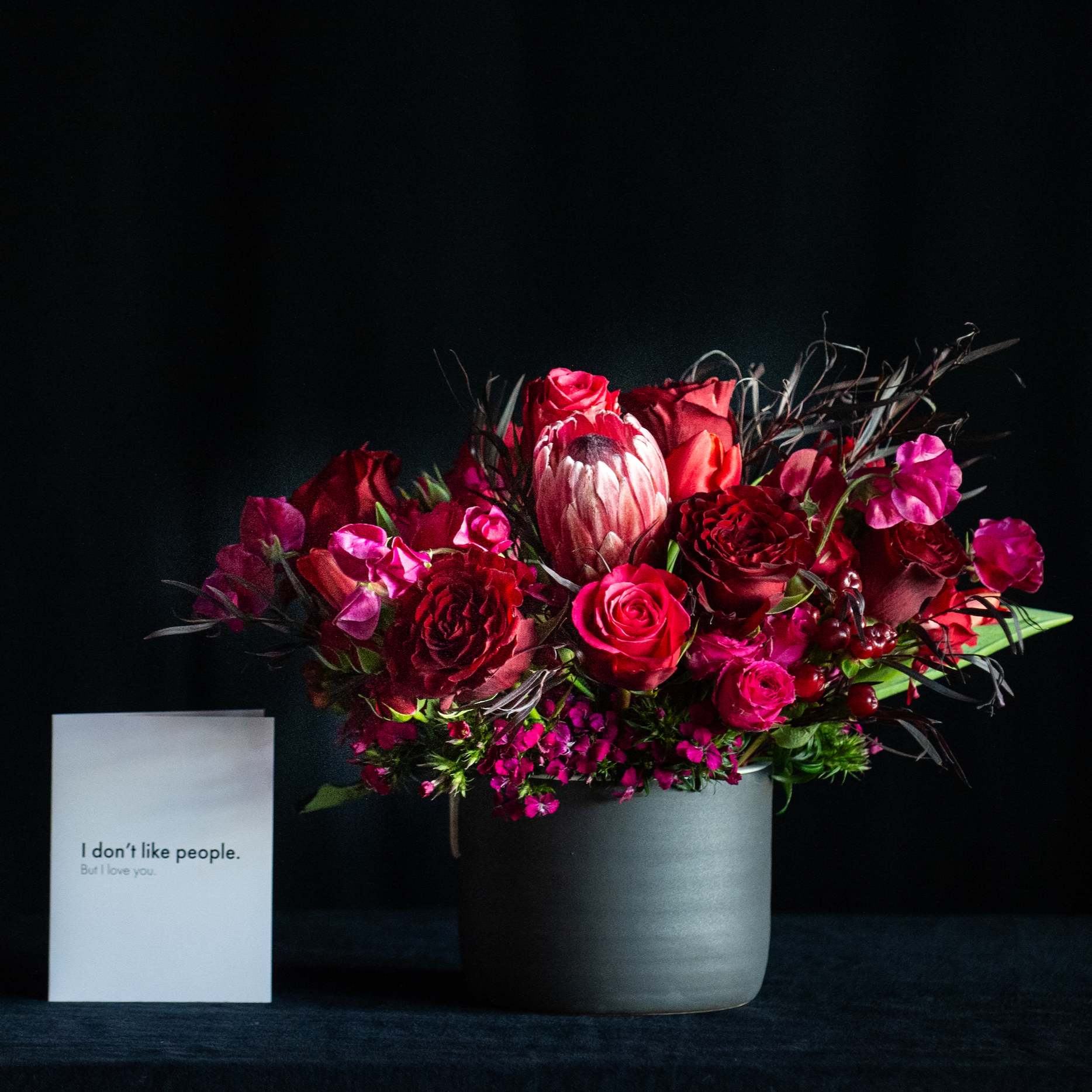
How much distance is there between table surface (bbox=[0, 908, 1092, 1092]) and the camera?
0.74 meters

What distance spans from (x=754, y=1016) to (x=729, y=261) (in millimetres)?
807

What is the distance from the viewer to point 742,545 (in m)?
0.73

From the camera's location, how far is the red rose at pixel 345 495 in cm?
81

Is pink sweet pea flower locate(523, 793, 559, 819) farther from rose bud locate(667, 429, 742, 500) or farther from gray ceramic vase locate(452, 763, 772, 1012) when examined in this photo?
rose bud locate(667, 429, 742, 500)

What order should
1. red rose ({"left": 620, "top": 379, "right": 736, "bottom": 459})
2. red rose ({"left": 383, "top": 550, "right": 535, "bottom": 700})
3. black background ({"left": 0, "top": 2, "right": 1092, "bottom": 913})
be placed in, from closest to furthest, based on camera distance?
1. red rose ({"left": 383, "top": 550, "right": 535, "bottom": 700})
2. red rose ({"left": 620, "top": 379, "right": 736, "bottom": 459})
3. black background ({"left": 0, "top": 2, "right": 1092, "bottom": 913})

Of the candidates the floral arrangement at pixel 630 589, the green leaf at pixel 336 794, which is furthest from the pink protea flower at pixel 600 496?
the green leaf at pixel 336 794

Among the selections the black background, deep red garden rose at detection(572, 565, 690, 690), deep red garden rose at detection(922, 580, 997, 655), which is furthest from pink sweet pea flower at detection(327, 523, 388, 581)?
the black background

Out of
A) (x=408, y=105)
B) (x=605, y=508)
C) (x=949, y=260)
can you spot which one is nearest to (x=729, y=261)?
(x=949, y=260)

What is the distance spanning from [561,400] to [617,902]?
325 mm

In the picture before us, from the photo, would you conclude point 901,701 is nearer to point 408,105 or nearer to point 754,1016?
point 754,1016

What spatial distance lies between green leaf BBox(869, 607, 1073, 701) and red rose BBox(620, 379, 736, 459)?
0.18 meters

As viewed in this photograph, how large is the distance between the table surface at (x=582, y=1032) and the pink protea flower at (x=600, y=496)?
0.29 m

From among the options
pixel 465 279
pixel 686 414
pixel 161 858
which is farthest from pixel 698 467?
pixel 465 279

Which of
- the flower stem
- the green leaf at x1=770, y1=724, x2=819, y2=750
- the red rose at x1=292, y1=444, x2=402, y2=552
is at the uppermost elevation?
the red rose at x1=292, y1=444, x2=402, y2=552
